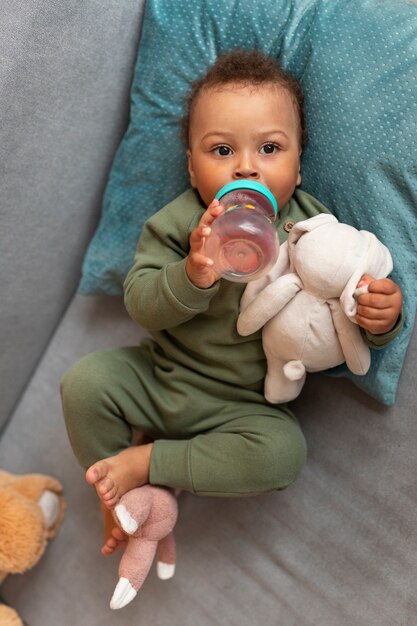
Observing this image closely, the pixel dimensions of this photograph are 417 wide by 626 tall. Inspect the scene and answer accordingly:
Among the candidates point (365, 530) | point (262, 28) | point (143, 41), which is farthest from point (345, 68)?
point (365, 530)

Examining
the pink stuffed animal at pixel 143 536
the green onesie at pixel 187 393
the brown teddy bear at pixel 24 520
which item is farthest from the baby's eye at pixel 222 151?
the brown teddy bear at pixel 24 520

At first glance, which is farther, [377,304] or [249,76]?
[249,76]

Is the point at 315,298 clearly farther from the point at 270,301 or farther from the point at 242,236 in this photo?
the point at 242,236

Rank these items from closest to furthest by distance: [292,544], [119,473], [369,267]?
[369,267] < [119,473] < [292,544]

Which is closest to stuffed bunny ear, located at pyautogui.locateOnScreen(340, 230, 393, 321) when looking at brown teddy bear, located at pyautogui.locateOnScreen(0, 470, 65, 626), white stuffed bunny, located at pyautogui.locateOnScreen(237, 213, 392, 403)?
white stuffed bunny, located at pyautogui.locateOnScreen(237, 213, 392, 403)

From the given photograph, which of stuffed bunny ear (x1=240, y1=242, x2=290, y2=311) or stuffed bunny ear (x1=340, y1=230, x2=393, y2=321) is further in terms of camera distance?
stuffed bunny ear (x1=240, y1=242, x2=290, y2=311)

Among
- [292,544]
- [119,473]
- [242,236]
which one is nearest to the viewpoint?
[242,236]

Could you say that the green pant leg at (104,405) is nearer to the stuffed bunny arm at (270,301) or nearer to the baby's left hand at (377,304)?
the stuffed bunny arm at (270,301)

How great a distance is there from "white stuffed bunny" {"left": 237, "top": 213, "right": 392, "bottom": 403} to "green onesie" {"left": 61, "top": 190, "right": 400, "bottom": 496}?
49mm

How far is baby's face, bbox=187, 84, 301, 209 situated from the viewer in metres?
0.99

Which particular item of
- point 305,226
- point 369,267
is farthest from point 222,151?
point 369,267

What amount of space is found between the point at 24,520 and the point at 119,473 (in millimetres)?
330

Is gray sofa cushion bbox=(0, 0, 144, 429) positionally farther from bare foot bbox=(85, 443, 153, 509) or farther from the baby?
bare foot bbox=(85, 443, 153, 509)

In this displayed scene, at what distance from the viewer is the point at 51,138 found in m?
Result: 1.19
